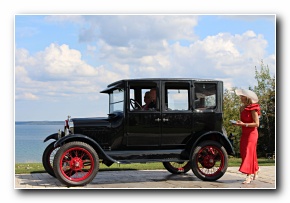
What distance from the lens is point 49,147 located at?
A: 9.23 metres

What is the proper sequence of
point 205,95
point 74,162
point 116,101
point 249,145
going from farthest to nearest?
1. point 116,101
2. point 205,95
3. point 249,145
4. point 74,162

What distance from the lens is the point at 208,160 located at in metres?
8.79

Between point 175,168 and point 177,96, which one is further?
point 175,168

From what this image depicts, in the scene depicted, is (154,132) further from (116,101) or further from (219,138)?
(219,138)

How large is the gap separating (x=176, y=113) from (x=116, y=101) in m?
1.20

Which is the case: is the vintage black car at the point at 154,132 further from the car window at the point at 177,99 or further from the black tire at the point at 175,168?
the black tire at the point at 175,168

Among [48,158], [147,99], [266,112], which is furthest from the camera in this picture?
[266,112]

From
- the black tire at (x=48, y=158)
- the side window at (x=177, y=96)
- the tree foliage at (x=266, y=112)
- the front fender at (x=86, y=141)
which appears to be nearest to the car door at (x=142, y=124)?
the side window at (x=177, y=96)

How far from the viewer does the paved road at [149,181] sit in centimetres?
819

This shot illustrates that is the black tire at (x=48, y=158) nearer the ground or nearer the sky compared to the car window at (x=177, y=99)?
nearer the ground

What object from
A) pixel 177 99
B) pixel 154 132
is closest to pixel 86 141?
pixel 154 132

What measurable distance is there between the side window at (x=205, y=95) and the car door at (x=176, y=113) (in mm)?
156

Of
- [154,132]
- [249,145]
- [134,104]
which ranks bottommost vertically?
[249,145]

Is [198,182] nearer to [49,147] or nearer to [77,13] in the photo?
[49,147]
